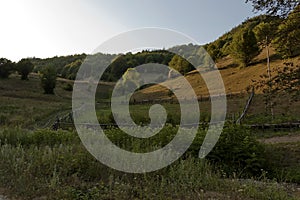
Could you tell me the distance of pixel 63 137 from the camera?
30.0ft

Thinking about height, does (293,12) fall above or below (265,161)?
above

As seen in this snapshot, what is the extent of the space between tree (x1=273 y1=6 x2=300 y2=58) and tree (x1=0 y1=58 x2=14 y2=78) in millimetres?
70998

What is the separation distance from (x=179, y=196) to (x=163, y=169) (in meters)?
1.20

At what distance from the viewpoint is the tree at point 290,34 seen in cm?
891

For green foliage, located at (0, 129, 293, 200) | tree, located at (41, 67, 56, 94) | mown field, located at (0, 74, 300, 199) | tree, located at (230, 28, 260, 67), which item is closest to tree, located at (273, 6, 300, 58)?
mown field, located at (0, 74, 300, 199)

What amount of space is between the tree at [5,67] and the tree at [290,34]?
233 feet

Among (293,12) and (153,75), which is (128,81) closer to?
(153,75)

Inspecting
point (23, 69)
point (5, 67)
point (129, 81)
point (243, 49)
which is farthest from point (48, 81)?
point (243, 49)

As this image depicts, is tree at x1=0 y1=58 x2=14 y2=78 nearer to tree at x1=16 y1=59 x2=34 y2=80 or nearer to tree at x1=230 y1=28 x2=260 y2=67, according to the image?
tree at x1=16 y1=59 x2=34 y2=80

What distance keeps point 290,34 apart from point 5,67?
2834 inches

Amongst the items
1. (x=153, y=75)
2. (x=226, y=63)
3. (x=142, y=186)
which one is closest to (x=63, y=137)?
(x=142, y=186)

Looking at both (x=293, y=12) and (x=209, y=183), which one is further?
(x=293, y=12)

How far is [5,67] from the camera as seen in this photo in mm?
69812

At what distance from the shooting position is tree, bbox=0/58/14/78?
227 feet
